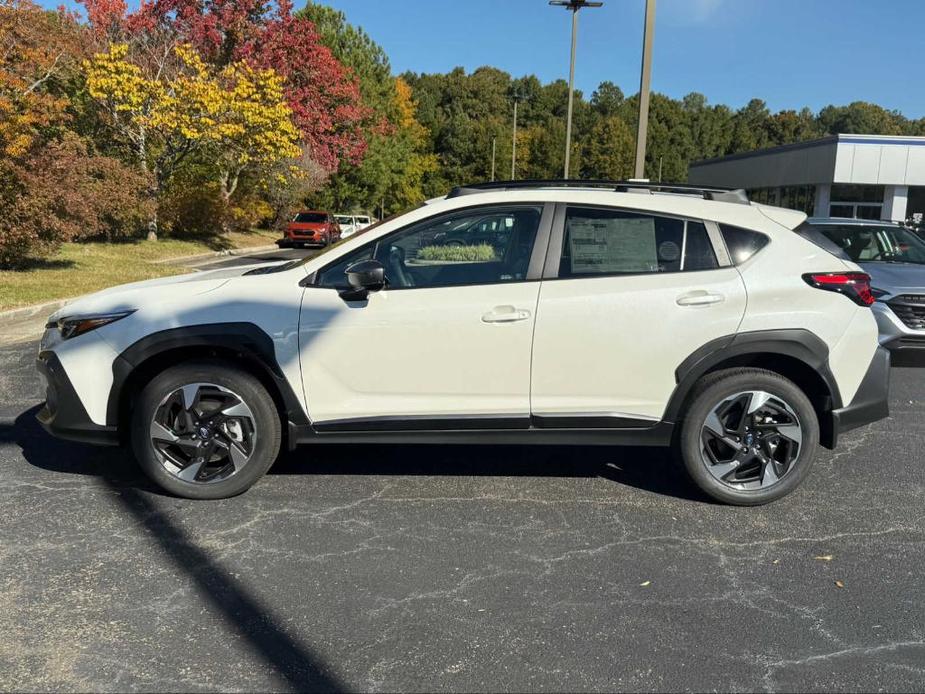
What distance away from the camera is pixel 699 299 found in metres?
4.11

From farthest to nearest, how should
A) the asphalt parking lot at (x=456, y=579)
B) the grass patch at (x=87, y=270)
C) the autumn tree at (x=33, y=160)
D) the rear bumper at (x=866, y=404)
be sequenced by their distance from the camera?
the autumn tree at (x=33, y=160)
the grass patch at (x=87, y=270)
the rear bumper at (x=866, y=404)
the asphalt parking lot at (x=456, y=579)

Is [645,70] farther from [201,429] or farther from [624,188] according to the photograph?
[201,429]

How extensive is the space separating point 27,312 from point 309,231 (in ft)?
70.3

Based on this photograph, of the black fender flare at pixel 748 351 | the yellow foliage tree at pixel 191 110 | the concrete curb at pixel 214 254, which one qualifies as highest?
the yellow foliage tree at pixel 191 110

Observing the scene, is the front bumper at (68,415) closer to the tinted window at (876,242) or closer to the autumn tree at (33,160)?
the tinted window at (876,242)

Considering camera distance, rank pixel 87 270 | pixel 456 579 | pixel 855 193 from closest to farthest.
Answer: pixel 456 579 < pixel 87 270 < pixel 855 193

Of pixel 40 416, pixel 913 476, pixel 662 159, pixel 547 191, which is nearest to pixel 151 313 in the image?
pixel 40 416

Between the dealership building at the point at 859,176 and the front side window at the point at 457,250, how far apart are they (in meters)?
33.7

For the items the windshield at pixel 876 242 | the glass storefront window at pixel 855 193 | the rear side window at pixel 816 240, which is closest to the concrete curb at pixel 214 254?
the windshield at pixel 876 242

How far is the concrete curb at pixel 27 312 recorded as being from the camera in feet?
35.4

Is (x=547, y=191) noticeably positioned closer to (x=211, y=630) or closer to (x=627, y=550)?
(x=627, y=550)

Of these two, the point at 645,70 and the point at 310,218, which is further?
the point at 310,218

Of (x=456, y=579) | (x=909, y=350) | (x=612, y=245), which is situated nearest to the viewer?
(x=456, y=579)

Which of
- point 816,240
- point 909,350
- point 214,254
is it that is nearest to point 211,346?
point 816,240
